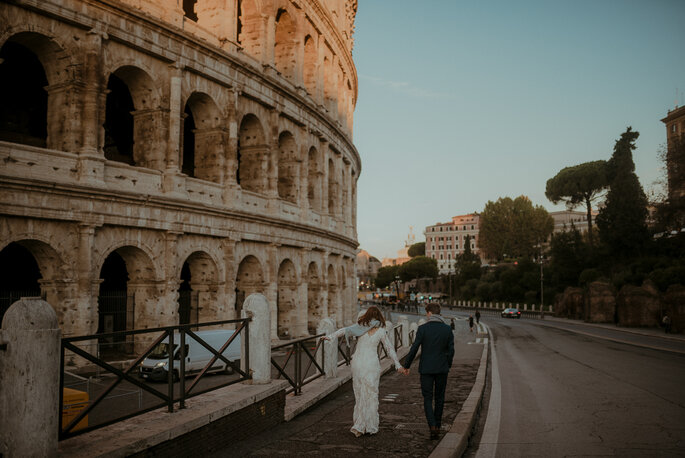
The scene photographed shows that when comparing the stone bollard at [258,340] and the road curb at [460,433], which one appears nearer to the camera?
the road curb at [460,433]

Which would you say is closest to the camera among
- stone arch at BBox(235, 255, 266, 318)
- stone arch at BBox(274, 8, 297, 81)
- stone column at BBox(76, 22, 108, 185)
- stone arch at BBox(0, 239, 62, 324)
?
stone arch at BBox(0, 239, 62, 324)

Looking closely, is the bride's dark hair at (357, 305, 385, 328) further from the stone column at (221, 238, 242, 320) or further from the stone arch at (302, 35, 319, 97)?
the stone arch at (302, 35, 319, 97)

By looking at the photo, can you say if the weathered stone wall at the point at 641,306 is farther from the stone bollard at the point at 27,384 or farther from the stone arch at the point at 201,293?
the stone bollard at the point at 27,384

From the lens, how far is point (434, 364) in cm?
715

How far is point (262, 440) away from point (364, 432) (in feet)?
4.37

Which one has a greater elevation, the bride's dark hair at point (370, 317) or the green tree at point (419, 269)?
the green tree at point (419, 269)

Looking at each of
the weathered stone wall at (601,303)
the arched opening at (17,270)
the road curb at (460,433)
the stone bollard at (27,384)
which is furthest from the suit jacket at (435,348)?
the weathered stone wall at (601,303)

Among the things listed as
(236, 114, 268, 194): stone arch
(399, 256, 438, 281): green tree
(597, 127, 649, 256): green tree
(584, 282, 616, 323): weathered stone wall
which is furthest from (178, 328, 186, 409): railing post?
(399, 256, 438, 281): green tree

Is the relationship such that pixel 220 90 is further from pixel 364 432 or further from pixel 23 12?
pixel 364 432

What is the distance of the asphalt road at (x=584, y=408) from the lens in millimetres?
6906

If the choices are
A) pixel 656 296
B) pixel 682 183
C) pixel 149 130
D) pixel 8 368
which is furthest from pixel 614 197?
pixel 8 368

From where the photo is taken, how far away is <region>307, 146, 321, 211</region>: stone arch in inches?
1139

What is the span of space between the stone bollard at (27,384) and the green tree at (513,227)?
341ft

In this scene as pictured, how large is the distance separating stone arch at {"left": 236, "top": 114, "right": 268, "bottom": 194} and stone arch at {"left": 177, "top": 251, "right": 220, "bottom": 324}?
4508mm
